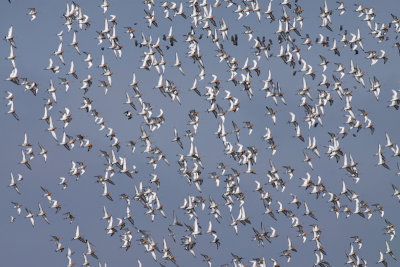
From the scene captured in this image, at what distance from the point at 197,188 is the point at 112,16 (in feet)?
69.0

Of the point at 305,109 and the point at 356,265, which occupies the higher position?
the point at 305,109

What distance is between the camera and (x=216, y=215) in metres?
142

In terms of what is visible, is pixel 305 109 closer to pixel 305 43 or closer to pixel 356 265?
pixel 305 43

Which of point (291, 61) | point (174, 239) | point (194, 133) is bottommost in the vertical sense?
point (174, 239)

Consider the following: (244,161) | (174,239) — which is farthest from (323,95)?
(174,239)

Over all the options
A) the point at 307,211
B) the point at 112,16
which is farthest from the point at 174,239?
the point at 112,16

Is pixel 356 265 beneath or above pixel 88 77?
beneath

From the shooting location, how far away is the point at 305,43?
142250 millimetres

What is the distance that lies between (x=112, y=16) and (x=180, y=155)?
1673 centimetres

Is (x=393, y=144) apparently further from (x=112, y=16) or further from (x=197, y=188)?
(x=112, y=16)

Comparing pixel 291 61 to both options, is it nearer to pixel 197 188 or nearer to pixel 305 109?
pixel 305 109

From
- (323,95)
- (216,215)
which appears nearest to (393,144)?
(323,95)

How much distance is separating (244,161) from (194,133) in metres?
6.57

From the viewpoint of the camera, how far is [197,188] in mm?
142875
